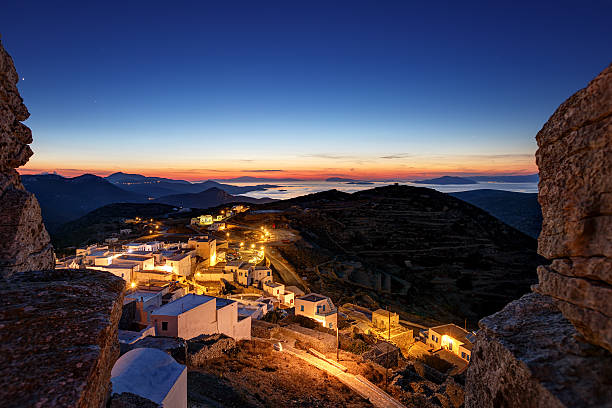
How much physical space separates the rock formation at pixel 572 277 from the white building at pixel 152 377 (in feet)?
22.1

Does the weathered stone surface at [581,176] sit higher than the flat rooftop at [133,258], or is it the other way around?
the weathered stone surface at [581,176]

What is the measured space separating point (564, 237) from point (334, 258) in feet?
134

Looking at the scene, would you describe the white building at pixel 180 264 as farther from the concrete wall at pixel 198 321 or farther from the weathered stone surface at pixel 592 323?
the weathered stone surface at pixel 592 323

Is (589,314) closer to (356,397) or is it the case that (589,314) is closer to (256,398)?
(256,398)

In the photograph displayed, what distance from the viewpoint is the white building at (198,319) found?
45.6ft

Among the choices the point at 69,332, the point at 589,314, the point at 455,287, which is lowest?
the point at 455,287

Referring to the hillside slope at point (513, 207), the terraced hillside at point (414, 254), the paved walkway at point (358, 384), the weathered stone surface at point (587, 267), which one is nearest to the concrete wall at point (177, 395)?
the paved walkway at point (358, 384)

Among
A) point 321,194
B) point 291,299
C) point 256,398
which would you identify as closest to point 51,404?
point 256,398

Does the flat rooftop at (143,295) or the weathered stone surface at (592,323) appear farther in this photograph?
the flat rooftop at (143,295)

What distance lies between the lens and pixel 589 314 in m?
2.06

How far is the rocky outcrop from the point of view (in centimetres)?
402

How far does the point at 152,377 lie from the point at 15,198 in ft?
17.2

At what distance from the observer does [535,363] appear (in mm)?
2350

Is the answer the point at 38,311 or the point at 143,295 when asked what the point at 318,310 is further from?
the point at 38,311
